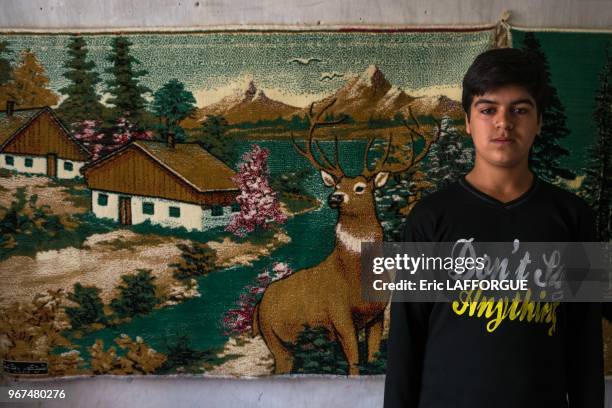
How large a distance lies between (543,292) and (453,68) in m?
0.69

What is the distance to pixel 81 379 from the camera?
4.96 feet

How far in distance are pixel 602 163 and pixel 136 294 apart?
1316 mm

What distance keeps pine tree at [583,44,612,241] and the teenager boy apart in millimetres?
508

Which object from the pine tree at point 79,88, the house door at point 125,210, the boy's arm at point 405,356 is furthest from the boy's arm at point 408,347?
the pine tree at point 79,88

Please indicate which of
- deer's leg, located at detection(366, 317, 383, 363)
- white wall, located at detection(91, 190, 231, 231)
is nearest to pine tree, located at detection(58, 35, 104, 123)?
white wall, located at detection(91, 190, 231, 231)

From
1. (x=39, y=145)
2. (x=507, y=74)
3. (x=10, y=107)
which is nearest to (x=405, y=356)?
(x=507, y=74)

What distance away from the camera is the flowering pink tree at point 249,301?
4.79 ft

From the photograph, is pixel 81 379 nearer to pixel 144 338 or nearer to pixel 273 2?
pixel 144 338

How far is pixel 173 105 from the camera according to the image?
1.45 meters

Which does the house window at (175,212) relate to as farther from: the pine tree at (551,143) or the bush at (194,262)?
the pine tree at (551,143)

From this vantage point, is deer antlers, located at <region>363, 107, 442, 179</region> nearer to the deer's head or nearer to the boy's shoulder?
the deer's head

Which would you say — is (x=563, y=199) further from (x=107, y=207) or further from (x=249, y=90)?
(x=107, y=207)

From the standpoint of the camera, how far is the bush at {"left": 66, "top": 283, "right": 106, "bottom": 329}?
1470 mm

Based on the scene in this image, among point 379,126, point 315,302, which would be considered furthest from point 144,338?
point 379,126
